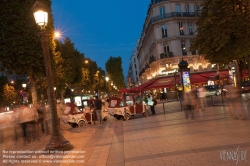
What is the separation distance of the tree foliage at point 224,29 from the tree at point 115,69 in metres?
89.7

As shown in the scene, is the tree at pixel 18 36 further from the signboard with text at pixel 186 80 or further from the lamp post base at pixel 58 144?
the lamp post base at pixel 58 144

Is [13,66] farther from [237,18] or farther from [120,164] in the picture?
[120,164]

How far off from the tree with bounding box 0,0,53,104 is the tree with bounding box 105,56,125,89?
295 ft

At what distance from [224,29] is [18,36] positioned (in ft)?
48.0

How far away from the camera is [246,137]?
29.6 feet

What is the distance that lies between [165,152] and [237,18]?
15.5 metres

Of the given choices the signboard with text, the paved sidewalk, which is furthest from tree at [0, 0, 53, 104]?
the paved sidewalk

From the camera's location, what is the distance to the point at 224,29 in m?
21.3

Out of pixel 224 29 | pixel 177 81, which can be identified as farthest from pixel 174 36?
pixel 224 29

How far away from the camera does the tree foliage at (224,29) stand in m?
20.9

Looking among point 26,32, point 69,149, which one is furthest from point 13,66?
point 69,149

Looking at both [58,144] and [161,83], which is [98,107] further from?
[161,83]

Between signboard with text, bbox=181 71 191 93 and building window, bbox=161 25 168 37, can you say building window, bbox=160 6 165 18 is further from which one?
signboard with text, bbox=181 71 191 93

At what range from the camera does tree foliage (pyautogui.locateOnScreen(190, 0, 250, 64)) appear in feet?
68.6
